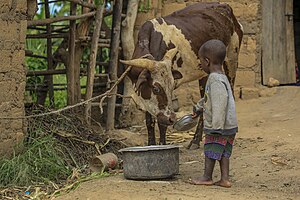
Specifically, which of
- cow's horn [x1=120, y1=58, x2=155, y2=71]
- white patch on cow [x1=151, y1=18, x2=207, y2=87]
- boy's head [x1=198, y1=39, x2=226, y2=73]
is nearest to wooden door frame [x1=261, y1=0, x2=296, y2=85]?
white patch on cow [x1=151, y1=18, x2=207, y2=87]

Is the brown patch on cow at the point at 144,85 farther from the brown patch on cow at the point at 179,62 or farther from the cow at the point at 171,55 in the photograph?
the brown patch on cow at the point at 179,62

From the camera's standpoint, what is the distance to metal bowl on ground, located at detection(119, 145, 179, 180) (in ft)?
20.4

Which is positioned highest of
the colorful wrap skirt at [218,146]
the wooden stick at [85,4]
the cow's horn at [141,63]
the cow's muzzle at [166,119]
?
the wooden stick at [85,4]

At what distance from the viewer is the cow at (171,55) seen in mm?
7469

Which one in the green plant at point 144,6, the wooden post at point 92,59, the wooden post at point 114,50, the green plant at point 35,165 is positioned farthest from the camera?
the green plant at point 144,6

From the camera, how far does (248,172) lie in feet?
22.0

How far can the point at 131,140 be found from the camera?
858 centimetres

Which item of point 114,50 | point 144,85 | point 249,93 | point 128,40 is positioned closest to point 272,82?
point 249,93

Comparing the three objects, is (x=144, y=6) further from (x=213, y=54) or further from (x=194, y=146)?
(x=213, y=54)

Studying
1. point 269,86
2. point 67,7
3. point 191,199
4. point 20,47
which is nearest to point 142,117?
point 269,86

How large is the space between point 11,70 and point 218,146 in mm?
2276

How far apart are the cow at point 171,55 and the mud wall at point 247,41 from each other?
1609mm

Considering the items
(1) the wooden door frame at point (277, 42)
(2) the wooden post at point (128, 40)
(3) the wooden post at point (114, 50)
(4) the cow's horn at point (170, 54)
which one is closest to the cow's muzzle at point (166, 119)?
(4) the cow's horn at point (170, 54)

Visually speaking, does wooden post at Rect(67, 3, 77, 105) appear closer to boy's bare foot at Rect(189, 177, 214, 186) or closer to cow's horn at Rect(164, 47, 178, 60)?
cow's horn at Rect(164, 47, 178, 60)
